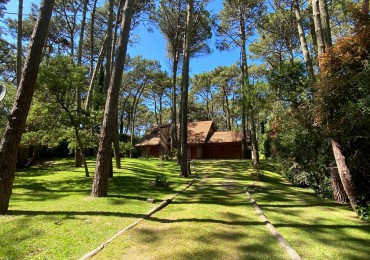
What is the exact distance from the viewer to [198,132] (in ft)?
100.0

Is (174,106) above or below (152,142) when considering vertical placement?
above

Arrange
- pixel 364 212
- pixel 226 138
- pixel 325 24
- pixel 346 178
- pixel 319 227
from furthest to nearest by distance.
Result: pixel 226 138 < pixel 325 24 < pixel 346 178 < pixel 364 212 < pixel 319 227

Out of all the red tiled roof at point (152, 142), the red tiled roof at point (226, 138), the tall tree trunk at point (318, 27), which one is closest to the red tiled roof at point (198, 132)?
the red tiled roof at point (226, 138)

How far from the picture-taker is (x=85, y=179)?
10.9 m

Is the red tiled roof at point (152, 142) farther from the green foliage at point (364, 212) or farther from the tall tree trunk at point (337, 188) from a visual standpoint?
the green foliage at point (364, 212)

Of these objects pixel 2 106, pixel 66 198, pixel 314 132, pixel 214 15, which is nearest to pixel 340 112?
pixel 314 132

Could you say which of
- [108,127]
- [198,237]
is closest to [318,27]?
[108,127]

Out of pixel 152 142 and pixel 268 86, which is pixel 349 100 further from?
pixel 152 142

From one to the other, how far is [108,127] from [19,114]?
2503 mm

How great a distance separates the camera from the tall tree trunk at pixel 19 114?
17.6ft

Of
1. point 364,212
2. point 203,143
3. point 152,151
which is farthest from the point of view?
point 152,151

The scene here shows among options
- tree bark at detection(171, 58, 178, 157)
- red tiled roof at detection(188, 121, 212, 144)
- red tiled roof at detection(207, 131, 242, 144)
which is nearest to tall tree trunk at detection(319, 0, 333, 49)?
tree bark at detection(171, 58, 178, 157)

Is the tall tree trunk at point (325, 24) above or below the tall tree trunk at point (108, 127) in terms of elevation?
above

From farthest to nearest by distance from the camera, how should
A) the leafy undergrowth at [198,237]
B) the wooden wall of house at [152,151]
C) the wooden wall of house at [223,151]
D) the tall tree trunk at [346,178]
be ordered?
the wooden wall of house at [152,151] → the wooden wall of house at [223,151] → the tall tree trunk at [346,178] → the leafy undergrowth at [198,237]
